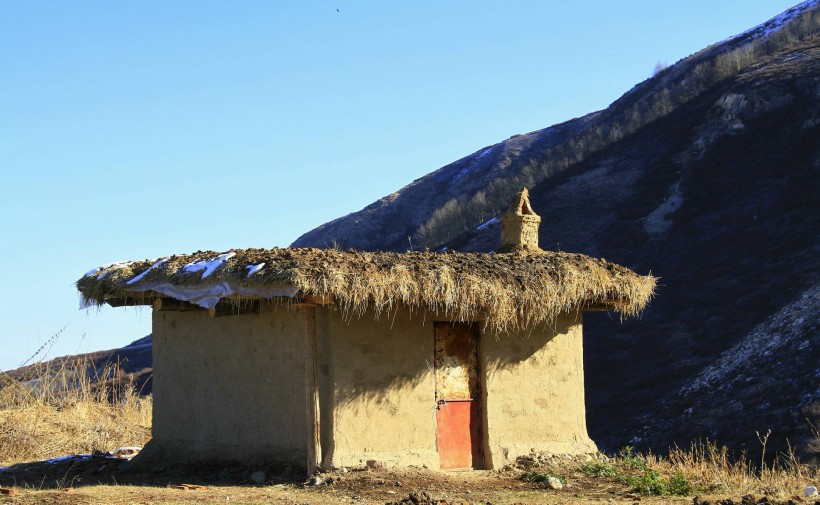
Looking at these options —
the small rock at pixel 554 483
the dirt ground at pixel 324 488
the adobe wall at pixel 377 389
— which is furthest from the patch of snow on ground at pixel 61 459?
the small rock at pixel 554 483

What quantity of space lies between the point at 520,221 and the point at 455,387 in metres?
2.70

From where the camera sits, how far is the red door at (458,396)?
38.1 ft

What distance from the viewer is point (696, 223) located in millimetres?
31703

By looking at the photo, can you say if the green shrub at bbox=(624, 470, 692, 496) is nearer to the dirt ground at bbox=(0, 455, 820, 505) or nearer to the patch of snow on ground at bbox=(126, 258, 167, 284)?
the dirt ground at bbox=(0, 455, 820, 505)

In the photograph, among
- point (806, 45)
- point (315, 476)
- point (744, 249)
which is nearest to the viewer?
point (315, 476)

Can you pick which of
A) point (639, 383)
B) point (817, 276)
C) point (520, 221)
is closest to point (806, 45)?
point (817, 276)

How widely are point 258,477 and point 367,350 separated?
1836 millimetres

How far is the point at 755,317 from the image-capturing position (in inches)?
1011

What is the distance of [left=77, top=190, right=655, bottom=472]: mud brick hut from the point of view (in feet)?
34.7

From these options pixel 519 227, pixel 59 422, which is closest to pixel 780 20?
pixel 519 227

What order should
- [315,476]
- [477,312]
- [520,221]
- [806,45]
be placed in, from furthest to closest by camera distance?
[806,45]
[520,221]
[477,312]
[315,476]

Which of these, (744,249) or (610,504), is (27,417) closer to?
(610,504)

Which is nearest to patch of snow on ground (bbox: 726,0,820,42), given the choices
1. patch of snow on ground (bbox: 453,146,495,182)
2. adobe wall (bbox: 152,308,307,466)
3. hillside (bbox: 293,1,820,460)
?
hillside (bbox: 293,1,820,460)

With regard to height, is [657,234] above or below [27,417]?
above
